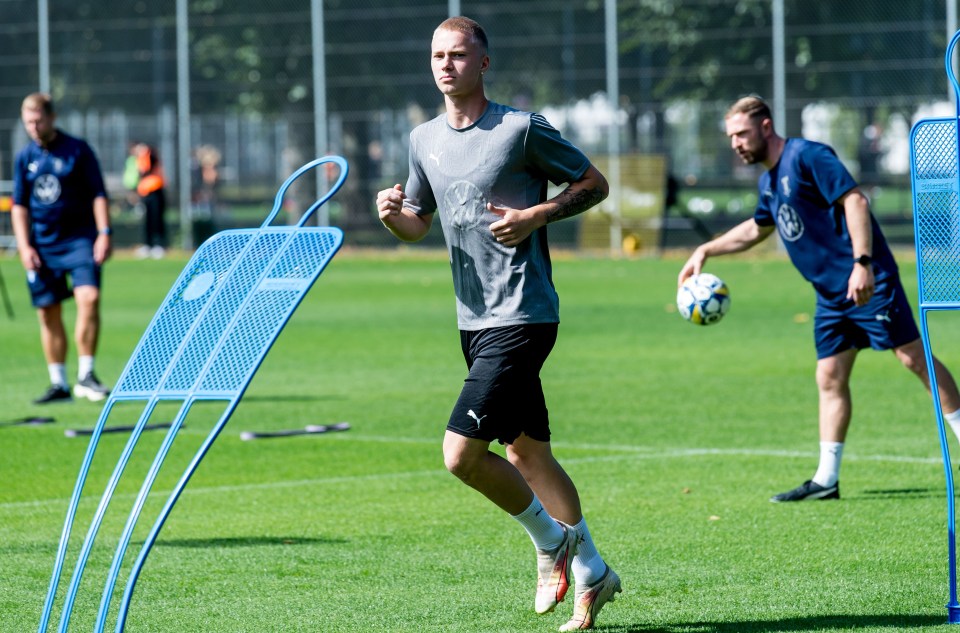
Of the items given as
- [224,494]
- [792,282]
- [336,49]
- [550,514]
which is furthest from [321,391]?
[336,49]

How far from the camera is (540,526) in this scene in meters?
6.03

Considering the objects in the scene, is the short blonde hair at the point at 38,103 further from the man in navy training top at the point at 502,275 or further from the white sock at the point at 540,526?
the white sock at the point at 540,526

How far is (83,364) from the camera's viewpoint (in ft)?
44.4

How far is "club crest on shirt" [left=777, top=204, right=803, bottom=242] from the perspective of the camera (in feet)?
28.8

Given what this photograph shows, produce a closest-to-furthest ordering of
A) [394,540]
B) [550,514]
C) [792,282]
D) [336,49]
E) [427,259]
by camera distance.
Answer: [550,514] < [394,540] < [792,282] < [427,259] < [336,49]

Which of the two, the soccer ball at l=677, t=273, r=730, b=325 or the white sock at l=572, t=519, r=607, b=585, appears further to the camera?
the soccer ball at l=677, t=273, r=730, b=325

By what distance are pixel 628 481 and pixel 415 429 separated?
8.56ft

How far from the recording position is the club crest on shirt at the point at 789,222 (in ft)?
28.8

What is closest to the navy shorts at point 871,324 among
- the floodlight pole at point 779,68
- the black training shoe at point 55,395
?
the black training shoe at point 55,395

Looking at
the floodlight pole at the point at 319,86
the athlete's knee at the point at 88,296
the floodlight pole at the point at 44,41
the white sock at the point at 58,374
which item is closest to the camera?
the athlete's knee at the point at 88,296

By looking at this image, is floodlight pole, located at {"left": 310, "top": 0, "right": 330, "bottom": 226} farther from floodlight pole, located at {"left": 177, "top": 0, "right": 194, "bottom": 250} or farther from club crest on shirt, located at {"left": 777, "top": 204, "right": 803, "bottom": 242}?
club crest on shirt, located at {"left": 777, "top": 204, "right": 803, "bottom": 242}

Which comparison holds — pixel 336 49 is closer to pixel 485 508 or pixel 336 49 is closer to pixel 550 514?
pixel 485 508

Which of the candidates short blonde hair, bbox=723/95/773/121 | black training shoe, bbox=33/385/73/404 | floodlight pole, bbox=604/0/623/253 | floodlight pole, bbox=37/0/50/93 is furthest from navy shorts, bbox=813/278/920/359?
floodlight pole, bbox=37/0/50/93

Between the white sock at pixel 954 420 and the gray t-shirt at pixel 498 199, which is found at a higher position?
the gray t-shirt at pixel 498 199
